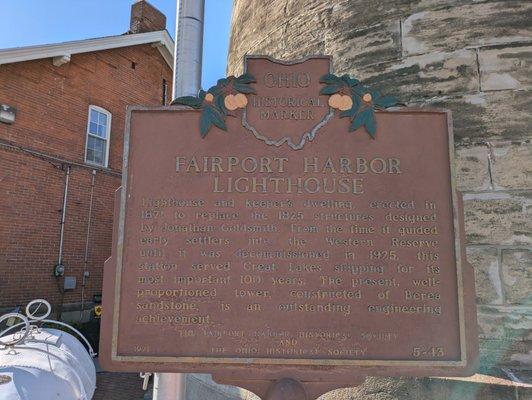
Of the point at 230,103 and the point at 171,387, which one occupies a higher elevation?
the point at 230,103

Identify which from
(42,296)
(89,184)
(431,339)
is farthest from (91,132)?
(431,339)

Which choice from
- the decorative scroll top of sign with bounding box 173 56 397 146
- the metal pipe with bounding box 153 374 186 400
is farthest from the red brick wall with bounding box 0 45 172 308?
the decorative scroll top of sign with bounding box 173 56 397 146

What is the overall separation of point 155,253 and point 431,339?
1.61 m

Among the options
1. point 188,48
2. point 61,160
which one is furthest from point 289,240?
point 61,160

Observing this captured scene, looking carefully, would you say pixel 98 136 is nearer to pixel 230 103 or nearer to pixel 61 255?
pixel 61 255

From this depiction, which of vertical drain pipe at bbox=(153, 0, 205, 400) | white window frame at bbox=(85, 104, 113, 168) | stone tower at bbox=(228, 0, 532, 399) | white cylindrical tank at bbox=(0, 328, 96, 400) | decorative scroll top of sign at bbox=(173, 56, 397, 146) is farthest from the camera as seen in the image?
white window frame at bbox=(85, 104, 113, 168)

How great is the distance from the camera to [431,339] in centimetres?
254

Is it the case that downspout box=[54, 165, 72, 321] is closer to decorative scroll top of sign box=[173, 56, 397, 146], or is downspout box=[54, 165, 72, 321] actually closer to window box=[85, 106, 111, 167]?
window box=[85, 106, 111, 167]

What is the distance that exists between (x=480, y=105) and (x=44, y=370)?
4.31 meters

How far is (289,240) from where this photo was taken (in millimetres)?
2678

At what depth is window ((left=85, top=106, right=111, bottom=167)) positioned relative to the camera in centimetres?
1418

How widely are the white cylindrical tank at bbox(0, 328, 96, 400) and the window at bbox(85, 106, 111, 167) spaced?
32.9ft

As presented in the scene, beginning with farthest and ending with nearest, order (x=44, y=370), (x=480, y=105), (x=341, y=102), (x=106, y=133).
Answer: (x=106, y=133) < (x=44, y=370) < (x=480, y=105) < (x=341, y=102)

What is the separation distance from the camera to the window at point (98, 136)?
14180mm
